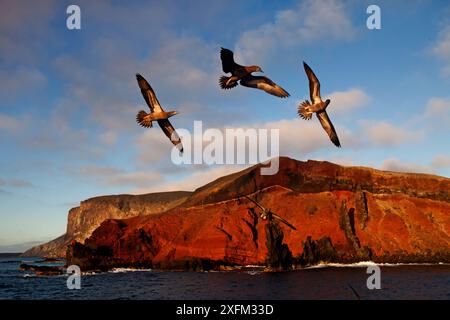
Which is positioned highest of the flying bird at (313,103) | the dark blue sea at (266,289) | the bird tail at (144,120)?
the flying bird at (313,103)

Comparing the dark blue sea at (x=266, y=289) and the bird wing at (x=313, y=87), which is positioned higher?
the bird wing at (x=313, y=87)

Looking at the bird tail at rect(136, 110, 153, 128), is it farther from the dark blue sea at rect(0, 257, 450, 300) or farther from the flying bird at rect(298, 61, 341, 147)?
the dark blue sea at rect(0, 257, 450, 300)

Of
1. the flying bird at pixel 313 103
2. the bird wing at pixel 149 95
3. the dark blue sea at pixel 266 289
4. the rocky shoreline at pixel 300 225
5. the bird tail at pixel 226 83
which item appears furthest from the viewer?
the rocky shoreline at pixel 300 225

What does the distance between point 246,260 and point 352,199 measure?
91.0ft

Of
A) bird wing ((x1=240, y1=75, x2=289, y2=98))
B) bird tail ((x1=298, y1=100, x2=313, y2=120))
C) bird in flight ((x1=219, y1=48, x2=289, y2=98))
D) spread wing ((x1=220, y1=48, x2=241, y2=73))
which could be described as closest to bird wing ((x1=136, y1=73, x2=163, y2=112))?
bird in flight ((x1=219, y1=48, x2=289, y2=98))

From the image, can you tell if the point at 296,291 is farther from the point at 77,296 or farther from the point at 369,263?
→ the point at 369,263

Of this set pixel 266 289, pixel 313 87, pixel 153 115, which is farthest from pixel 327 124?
pixel 266 289

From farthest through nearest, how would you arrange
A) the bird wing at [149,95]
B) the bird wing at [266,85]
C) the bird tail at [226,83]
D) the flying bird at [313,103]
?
the flying bird at [313,103] → the bird wing at [149,95] → the bird wing at [266,85] → the bird tail at [226,83]

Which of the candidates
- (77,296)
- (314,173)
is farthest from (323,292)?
(314,173)

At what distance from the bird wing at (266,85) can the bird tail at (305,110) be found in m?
1.17

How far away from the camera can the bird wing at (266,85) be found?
14.8 metres

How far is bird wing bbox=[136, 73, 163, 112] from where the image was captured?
15180 millimetres

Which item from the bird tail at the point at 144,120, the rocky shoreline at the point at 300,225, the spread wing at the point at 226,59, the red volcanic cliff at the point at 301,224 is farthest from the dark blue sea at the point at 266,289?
the spread wing at the point at 226,59

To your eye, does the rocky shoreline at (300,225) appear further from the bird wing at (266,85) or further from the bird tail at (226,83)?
the bird tail at (226,83)
